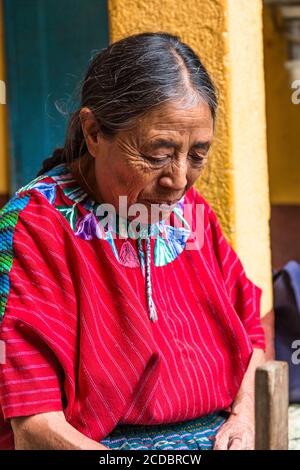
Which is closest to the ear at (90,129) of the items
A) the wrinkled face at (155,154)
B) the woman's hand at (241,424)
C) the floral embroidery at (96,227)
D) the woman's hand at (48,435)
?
the wrinkled face at (155,154)

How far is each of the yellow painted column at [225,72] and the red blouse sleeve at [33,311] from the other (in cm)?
108

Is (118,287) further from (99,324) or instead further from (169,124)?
(169,124)

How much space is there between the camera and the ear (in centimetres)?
267

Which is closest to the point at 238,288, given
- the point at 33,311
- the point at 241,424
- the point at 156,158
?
the point at 241,424

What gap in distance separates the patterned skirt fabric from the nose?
672 mm

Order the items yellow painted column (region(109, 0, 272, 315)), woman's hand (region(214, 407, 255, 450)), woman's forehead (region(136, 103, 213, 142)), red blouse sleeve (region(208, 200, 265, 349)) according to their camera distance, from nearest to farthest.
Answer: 1. woman's forehead (region(136, 103, 213, 142))
2. woman's hand (region(214, 407, 255, 450))
3. red blouse sleeve (region(208, 200, 265, 349))
4. yellow painted column (region(109, 0, 272, 315))

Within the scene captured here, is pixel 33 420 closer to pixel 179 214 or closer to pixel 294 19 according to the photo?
pixel 179 214

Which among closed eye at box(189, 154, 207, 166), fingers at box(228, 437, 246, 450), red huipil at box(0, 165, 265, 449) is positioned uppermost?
closed eye at box(189, 154, 207, 166)

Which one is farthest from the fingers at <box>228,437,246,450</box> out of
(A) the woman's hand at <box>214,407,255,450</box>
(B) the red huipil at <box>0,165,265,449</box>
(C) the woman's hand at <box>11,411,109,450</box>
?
(C) the woman's hand at <box>11,411,109,450</box>

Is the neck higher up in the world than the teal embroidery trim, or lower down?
higher up

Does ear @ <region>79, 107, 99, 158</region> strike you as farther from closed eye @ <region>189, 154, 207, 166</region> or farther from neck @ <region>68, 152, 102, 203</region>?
closed eye @ <region>189, 154, 207, 166</region>

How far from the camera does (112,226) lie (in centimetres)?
275

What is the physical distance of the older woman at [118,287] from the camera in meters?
2.48

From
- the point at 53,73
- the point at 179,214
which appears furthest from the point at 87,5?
the point at 179,214
